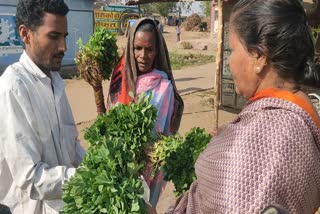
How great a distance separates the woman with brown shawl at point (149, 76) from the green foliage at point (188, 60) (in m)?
13.7

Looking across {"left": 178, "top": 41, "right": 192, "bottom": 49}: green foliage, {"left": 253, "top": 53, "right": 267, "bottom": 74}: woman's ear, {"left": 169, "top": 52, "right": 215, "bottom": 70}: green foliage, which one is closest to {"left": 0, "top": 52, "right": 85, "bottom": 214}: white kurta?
{"left": 253, "top": 53, "right": 267, "bottom": 74}: woman's ear

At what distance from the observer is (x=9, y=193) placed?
6.52ft

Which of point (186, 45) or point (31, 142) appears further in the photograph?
point (186, 45)

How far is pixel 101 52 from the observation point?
9.59 ft

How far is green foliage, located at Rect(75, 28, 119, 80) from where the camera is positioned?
287 cm

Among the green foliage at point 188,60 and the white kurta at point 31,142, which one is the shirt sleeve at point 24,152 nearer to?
the white kurta at point 31,142

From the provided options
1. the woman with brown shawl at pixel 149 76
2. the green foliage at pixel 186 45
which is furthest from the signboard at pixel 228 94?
the green foliage at pixel 186 45

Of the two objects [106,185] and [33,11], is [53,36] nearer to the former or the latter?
[33,11]

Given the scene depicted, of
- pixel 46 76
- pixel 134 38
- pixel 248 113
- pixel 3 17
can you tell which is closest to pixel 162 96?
pixel 134 38

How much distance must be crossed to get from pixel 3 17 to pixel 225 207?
43.5ft

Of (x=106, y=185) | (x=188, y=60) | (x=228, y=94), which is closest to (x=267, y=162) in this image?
(x=106, y=185)

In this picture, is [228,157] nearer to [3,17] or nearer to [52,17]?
[52,17]

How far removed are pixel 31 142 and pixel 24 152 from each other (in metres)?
0.06

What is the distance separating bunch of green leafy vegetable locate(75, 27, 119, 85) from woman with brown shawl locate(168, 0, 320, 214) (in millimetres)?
1646
